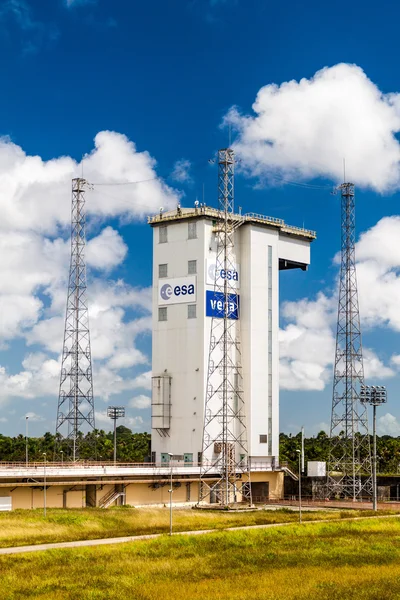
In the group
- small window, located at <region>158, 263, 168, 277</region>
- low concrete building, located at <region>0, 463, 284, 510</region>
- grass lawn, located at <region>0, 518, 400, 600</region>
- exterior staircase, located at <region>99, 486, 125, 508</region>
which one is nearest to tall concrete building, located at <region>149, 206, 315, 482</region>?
small window, located at <region>158, 263, 168, 277</region>

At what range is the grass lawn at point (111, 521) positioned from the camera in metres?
64.8

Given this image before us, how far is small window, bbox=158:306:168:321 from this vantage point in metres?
108

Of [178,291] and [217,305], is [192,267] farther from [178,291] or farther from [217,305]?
[217,305]

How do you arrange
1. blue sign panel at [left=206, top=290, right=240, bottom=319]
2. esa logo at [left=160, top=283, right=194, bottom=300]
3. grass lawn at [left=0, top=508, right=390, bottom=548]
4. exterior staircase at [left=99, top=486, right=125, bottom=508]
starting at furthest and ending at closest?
1. esa logo at [left=160, top=283, right=194, bottom=300]
2. blue sign panel at [left=206, top=290, right=240, bottom=319]
3. exterior staircase at [left=99, top=486, right=125, bottom=508]
4. grass lawn at [left=0, top=508, right=390, bottom=548]

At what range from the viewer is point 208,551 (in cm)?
5734

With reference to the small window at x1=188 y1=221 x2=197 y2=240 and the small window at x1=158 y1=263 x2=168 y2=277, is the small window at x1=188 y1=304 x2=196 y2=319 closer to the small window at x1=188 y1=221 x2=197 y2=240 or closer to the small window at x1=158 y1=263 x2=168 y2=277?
the small window at x1=158 y1=263 x2=168 y2=277

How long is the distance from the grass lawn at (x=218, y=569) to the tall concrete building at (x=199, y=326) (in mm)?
39329

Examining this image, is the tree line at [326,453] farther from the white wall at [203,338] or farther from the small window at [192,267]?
the small window at [192,267]

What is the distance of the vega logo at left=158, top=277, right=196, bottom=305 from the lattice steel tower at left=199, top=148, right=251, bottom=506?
9.38 feet

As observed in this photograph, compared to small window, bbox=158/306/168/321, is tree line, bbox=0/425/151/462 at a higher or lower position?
lower

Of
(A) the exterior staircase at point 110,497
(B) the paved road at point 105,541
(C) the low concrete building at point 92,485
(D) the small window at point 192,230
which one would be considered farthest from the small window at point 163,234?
(B) the paved road at point 105,541

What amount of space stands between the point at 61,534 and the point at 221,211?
49046 mm

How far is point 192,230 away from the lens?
10625 centimetres

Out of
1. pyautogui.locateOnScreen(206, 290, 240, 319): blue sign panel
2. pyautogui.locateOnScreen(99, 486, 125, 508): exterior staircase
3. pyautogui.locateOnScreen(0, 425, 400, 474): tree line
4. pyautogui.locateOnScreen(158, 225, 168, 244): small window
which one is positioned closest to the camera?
pyautogui.locateOnScreen(99, 486, 125, 508): exterior staircase
